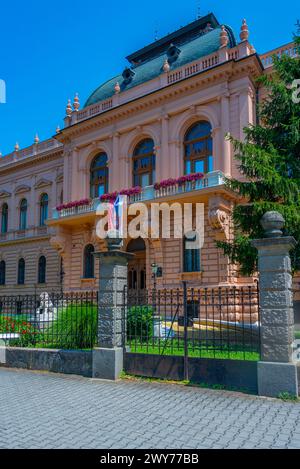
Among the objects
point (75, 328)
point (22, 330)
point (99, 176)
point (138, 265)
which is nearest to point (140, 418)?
point (75, 328)

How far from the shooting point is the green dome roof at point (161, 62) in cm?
2398

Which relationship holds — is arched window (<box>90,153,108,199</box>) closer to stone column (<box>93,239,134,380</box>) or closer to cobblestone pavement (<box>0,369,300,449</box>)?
stone column (<box>93,239,134,380</box>)

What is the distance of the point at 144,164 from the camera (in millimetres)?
25359

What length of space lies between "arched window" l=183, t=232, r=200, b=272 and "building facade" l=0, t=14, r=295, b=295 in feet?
0.18

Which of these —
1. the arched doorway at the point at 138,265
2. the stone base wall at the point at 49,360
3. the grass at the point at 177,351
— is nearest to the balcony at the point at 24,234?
the arched doorway at the point at 138,265

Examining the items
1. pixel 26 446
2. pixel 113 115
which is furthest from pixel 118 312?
pixel 113 115

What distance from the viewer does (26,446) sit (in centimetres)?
484

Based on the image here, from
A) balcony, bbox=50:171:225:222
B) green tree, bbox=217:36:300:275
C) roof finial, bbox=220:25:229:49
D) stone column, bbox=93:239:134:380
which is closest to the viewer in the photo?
stone column, bbox=93:239:134:380

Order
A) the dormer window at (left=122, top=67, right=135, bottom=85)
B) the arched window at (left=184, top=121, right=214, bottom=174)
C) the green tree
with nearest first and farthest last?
the green tree
the arched window at (left=184, top=121, right=214, bottom=174)
the dormer window at (left=122, top=67, right=135, bottom=85)

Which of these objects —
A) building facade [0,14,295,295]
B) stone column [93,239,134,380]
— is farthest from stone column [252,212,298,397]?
building facade [0,14,295,295]

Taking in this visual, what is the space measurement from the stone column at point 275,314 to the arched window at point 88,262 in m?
19.8

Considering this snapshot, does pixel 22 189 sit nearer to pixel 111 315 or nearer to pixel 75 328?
pixel 75 328

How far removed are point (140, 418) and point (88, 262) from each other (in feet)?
69.9

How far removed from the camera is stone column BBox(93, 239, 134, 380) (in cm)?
886
